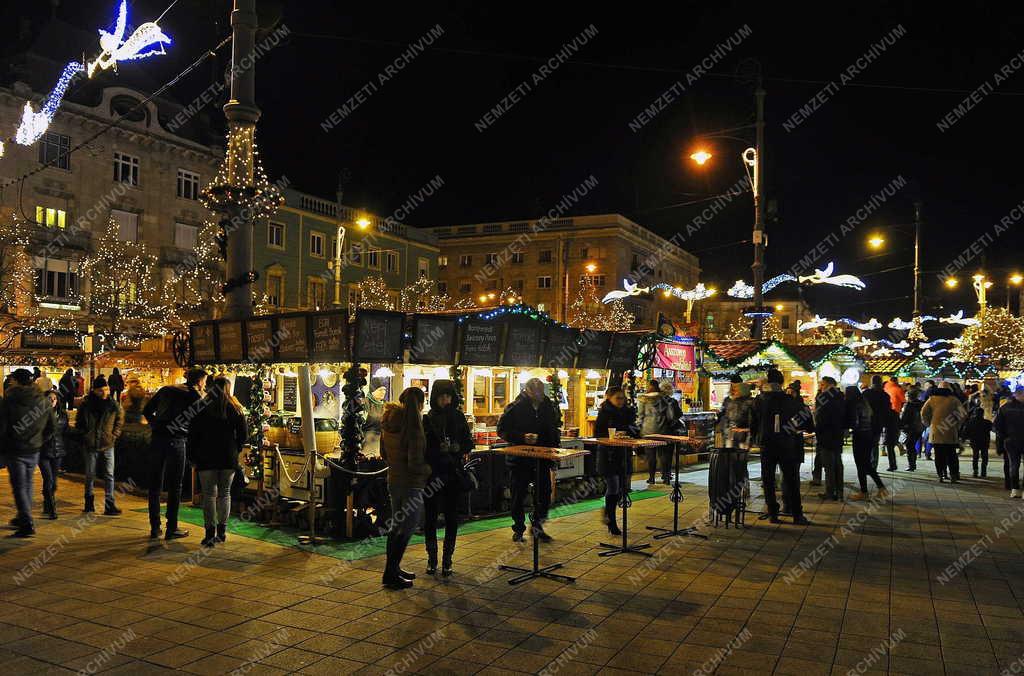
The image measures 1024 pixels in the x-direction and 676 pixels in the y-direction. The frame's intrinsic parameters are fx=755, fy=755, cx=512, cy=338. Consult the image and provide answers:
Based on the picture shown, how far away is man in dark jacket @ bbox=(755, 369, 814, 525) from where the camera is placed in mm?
9930

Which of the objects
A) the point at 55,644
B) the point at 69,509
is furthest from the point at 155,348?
the point at 55,644

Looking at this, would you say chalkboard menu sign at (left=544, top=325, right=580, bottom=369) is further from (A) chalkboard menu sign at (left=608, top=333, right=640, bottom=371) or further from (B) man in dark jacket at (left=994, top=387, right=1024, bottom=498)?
(B) man in dark jacket at (left=994, top=387, right=1024, bottom=498)

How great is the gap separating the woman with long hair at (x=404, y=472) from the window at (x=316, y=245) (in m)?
37.0

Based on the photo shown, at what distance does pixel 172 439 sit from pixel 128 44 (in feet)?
24.8

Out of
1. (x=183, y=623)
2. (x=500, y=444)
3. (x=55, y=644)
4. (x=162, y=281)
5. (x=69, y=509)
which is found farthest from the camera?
(x=162, y=281)

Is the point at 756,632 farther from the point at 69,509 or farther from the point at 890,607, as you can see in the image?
the point at 69,509

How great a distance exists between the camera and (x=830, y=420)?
467 inches

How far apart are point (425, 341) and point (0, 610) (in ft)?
20.3

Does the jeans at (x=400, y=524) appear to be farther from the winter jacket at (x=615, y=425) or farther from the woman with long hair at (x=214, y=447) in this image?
the winter jacket at (x=615, y=425)

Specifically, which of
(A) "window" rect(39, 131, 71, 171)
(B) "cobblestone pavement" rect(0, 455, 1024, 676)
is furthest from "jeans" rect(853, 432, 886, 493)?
(A) "window" rect(39, 131, 71, 171)

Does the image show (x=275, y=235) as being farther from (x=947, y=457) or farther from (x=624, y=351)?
(x=947, y=457)

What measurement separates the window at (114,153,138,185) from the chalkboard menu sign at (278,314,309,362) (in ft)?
86.3

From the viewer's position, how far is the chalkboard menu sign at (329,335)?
32.2 feet

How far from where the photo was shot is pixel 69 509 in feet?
34.2
